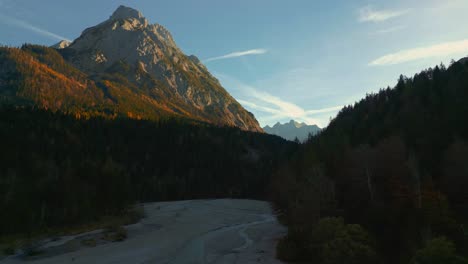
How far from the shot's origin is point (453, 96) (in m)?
68.9

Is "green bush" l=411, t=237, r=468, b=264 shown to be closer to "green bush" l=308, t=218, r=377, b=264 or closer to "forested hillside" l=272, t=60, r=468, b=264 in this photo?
"forested hillside" l=272, t=60, r=468, b=264

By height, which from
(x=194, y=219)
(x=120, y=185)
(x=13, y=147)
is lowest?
(x=194, y=219)

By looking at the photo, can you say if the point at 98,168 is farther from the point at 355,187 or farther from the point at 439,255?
the point at 439,255

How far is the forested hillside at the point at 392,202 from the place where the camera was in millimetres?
26812

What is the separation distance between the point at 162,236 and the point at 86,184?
25976 millimetres

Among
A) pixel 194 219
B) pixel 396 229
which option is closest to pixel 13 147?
pixel 194 219

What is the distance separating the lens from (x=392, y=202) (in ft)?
124

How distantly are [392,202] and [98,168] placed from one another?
58.4 m

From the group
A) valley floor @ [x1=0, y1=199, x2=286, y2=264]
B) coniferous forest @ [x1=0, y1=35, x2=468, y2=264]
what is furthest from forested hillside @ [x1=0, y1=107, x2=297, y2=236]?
valley floor @ [x1=0, y1=199, x2=286, y2=264]

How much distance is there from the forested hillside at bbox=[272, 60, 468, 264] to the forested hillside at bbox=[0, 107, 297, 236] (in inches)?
1500

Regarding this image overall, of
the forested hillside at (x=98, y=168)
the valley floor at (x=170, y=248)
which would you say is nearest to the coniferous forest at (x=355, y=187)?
the forested hillside at (x=98, y=168)

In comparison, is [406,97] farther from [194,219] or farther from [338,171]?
[194,219]

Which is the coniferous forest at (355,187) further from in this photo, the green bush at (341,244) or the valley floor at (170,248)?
the valley floor at (170,248)

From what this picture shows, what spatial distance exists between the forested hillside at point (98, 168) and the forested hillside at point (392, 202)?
38.1 metres
